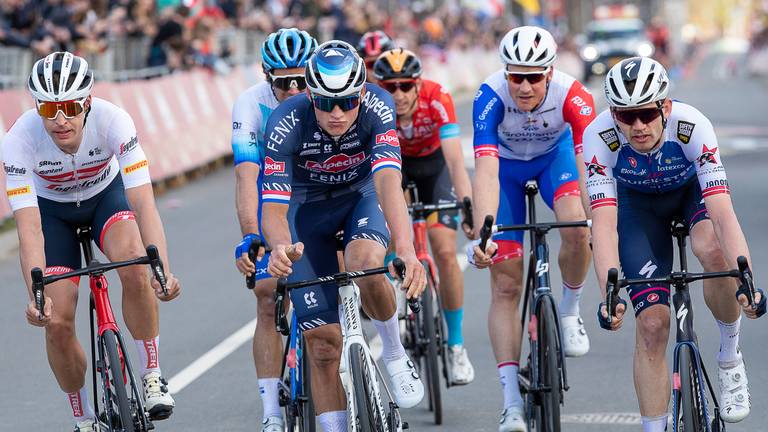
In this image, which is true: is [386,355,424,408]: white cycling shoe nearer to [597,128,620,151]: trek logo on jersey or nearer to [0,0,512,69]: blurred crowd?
[597,128,620,151]: trek logo on jersey

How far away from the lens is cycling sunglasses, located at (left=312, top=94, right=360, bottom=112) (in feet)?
22.3

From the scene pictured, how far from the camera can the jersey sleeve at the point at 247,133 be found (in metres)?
7.95

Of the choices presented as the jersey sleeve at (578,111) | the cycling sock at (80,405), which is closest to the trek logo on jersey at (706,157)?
the jersey sleeve at (578,111)

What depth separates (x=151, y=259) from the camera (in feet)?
22.2

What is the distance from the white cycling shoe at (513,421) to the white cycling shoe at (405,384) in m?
0.72

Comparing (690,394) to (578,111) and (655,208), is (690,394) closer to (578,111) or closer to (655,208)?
(655,208)

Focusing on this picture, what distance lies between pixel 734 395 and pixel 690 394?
3.14 feet

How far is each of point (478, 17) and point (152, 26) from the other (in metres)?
37.7

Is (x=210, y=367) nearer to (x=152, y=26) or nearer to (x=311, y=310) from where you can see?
(x=311, y=310)

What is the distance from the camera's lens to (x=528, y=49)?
7.89 meters

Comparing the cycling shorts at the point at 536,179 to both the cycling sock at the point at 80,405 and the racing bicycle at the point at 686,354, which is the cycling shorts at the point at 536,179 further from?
the cycling sock at the point at 80,405

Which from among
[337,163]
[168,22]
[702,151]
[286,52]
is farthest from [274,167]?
[168,22]

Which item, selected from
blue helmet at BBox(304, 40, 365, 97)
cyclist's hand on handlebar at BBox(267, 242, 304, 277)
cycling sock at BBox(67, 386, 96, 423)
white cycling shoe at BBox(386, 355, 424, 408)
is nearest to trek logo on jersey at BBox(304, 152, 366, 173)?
blue helmet at BBox(304, 40, 365, 97)

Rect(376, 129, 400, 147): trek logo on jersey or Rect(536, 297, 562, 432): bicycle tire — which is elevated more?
Rect(376, 129, 400, 147): trek logo on jersey
